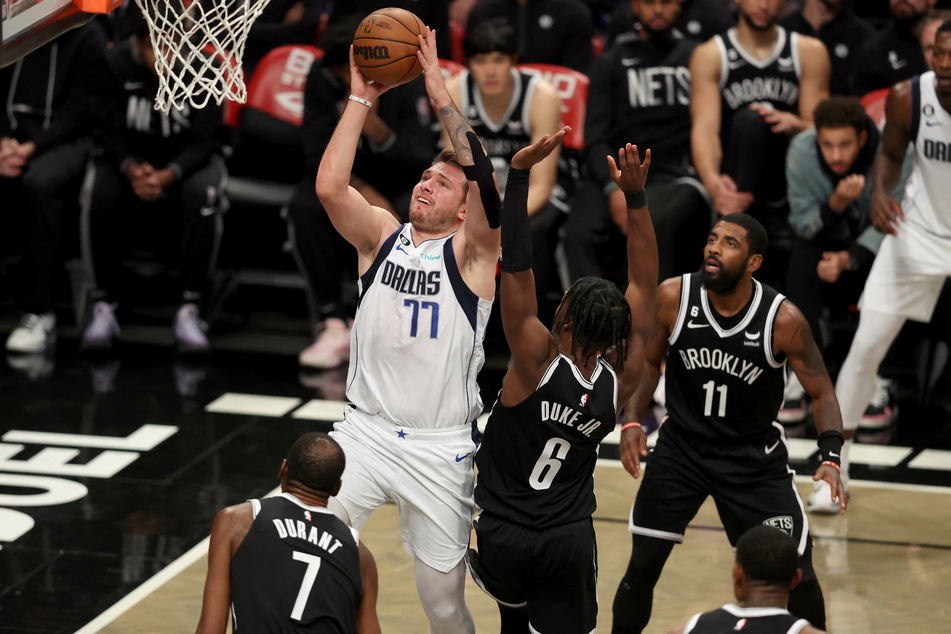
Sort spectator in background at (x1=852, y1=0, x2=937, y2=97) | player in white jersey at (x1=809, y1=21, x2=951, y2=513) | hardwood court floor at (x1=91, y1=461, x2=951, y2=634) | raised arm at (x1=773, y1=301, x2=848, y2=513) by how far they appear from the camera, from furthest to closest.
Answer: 1. spectator in background at (x1=852, y1=0, x2=937, y2=97)
2. player in white jersey at (x1=809, y1=21, x2=951, y2=513)
3. hardwood court floor at (x1=91, y1=461, x2=951, y2=634)
4. raised arm at (x1=773, y1=301, x2=848, y2=513)

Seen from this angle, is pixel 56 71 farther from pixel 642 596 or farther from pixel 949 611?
pixel 949 611

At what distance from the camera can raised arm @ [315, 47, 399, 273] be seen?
14.3 ft

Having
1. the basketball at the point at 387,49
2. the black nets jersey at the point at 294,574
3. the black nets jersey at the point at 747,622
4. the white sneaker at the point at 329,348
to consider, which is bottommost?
the white sneaker at the point at 329,348

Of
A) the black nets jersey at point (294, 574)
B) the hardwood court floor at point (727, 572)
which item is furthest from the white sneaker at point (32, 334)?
the black nets jersey at point (294, 574)

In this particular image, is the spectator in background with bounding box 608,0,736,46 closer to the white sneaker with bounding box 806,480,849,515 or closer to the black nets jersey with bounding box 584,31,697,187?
the black nets jersey with bounding box 584,31,697,187

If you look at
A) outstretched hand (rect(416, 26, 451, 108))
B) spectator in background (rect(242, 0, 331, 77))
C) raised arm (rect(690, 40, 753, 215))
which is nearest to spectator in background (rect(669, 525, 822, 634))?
outstretched hand (rect(416, 26, 451, 108))

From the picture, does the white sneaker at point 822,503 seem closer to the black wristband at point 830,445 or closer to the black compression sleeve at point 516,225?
the black wristband at point 830,445

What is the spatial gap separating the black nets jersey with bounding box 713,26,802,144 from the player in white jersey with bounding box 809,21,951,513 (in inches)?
48.8

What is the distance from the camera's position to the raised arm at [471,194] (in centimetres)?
411

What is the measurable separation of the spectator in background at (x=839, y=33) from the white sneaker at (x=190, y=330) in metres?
4.34

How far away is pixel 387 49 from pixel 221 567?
192cm

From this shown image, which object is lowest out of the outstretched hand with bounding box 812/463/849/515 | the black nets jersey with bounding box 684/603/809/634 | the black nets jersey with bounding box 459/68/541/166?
the outstretched hand with bounding box 812/463/849/515

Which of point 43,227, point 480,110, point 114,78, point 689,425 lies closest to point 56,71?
point 114,78

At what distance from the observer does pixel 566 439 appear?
399cm
